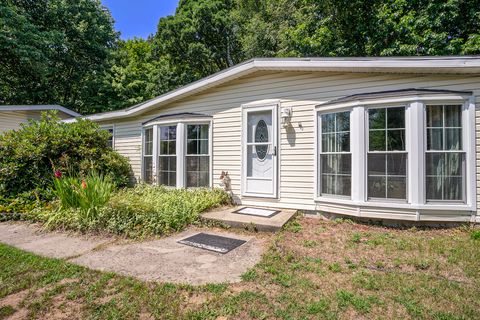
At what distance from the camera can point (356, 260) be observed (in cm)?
343

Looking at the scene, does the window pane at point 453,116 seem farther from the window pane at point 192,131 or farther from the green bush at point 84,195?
the green bush at point 84,195

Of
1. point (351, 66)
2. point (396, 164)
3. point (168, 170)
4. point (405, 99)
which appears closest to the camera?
point (405, 99)

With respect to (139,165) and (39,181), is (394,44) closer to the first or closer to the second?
(139,165)

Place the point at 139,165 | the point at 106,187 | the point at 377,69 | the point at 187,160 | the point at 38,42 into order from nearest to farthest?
the point at 377,69
the point at 106,187
the point at 187,160
the point at 139,165
the point at 38,42

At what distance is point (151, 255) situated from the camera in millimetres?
3625

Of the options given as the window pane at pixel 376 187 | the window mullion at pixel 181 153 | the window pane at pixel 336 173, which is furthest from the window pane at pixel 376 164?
the window mullion at pixel 181 153

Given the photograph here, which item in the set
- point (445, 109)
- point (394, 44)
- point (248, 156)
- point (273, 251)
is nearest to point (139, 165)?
point (248, 156)

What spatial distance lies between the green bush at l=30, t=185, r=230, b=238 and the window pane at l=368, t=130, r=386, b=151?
12.3 feet

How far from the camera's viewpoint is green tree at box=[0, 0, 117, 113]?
14.1 m

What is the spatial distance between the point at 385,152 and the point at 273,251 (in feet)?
9.60

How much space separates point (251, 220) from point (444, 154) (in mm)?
3702

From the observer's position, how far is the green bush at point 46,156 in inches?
248

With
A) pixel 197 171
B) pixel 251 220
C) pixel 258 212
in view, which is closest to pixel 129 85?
pixel 197 171

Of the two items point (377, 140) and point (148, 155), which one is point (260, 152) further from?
point (148, 155)
